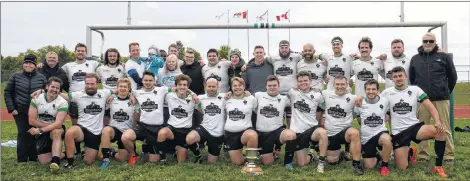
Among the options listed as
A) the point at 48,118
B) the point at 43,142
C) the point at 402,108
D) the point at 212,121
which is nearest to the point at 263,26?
the point at 212,121

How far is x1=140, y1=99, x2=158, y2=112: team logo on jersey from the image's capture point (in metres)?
5.83

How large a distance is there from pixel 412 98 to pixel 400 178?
1.13 metres

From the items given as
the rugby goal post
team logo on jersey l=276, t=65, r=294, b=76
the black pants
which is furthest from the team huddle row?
the rugby goal post

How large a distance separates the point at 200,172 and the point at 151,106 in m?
1.31

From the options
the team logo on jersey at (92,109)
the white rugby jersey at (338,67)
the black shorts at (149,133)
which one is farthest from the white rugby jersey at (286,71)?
the team logo on jersey at (92,109)

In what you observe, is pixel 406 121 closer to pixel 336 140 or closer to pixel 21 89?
pixel 336 140

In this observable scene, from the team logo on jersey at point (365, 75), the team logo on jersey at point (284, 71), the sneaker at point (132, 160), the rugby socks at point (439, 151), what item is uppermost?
the team logo on jersey at point (284, 71)

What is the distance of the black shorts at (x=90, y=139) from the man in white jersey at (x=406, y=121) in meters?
4.03

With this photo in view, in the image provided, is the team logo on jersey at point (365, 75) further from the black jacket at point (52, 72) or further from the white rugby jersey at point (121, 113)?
the black jacket at point (52, 72)

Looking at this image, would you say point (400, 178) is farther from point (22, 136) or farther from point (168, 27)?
point (22, 136)

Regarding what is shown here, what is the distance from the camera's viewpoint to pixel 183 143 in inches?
229

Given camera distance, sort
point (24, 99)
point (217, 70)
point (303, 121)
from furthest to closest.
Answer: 1. point (217, 70)
2. point (24, 99)
3. point (303, 121)

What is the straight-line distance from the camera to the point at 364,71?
6.07 m

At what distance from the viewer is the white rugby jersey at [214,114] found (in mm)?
5758
